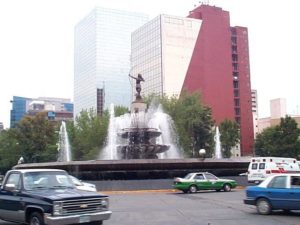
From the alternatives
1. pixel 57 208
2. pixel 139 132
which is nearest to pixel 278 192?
pixel 57 208

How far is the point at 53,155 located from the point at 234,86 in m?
66.0

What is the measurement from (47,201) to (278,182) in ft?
26.6

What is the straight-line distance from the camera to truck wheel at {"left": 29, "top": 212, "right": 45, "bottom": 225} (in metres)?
11.2

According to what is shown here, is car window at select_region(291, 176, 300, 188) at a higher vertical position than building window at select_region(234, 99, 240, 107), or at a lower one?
lower

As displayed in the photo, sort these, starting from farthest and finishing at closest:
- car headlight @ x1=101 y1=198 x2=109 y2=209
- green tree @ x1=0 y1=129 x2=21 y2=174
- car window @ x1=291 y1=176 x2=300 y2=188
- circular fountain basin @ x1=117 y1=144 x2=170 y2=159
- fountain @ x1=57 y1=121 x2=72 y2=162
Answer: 1. green tree @ x1=0 y1=129 x2=21 y2=174
2. fountain @ x1=57 y1=121 x2=72 y2=162
3. circular fountain basin @ x1=117 y1=144 x2=170 y2=159
4. car window @ x1=291 y1=176 x2=300 y2=188
5. car headlight @ x1=101 y1=198 x2=109 y2=209

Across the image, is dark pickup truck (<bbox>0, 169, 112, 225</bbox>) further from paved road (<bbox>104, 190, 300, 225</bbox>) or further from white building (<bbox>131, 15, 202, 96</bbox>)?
white building (<bbox>131, 15, 202, 96</bbox>)

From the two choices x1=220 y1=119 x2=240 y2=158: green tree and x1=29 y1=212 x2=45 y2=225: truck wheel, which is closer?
x1=29 y1=212 x2=45 y2=225: truck wheel

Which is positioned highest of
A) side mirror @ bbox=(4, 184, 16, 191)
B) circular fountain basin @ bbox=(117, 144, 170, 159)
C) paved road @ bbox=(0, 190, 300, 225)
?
circular fountain basin @ bbox=(117, 144, 170, 159)

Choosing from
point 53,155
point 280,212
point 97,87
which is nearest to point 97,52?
point 97,87

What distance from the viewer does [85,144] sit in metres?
71.2

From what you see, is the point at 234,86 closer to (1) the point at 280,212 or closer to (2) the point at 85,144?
(2) the point at 85,144

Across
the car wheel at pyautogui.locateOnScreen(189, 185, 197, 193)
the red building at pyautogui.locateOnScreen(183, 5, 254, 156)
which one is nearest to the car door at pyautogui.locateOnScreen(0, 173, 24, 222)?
the car wheel at pyautogui.locateOnScreen(189, 185, 197, 193)

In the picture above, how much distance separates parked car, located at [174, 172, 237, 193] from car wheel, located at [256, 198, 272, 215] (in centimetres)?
1259

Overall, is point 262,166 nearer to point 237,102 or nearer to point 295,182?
point 295,182
